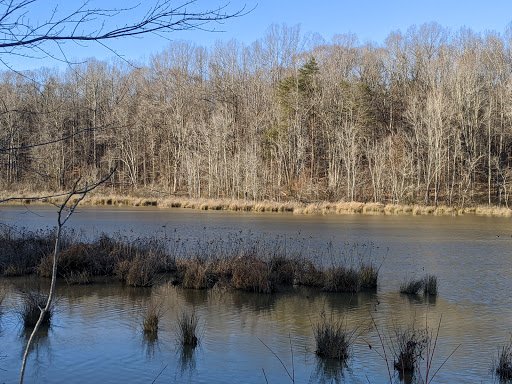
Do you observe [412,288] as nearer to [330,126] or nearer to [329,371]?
[329,371]

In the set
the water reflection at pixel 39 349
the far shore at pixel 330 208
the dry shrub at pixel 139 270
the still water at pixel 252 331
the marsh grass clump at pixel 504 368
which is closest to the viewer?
the marsh grass clump at pixel 504 368

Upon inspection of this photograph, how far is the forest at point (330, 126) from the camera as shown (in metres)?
42.3

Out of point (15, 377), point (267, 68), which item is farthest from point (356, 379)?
point (267, 68)

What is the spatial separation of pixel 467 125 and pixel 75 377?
43815 mm

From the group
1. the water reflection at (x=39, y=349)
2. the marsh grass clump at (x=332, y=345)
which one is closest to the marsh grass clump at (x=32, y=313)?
the water reflection at (x=39, y=349)

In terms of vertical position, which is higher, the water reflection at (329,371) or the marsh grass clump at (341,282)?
the marsh grass clump at (341,282)

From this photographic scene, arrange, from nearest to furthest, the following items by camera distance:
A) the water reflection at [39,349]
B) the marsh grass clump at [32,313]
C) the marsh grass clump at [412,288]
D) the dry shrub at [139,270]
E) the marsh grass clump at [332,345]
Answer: the water reflection at [39,349]
the marsh grass clump at [332,345]
the marsh grass clump at [32,313]
the marsh grass clump at [412,288]
the dry shrub at [139,270]

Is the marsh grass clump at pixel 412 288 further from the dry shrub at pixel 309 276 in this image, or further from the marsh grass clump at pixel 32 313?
the marsh grass clump at pixel 32 313

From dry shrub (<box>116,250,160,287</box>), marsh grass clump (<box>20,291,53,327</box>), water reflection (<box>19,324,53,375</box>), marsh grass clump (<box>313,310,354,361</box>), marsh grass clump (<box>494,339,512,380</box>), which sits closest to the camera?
marsh grass clump (<box>494,339,512,380</box>)

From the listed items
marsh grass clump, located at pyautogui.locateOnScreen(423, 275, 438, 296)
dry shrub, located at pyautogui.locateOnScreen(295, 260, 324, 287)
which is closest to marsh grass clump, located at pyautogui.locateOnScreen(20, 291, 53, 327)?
dry shrub, located at pyautogui.locateOnScreen(295, 260, 324, 287)

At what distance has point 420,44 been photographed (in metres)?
53.1

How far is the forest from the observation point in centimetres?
4229

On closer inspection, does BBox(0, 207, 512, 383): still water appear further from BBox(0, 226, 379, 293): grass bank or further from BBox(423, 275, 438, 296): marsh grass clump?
BBox(0, 226, 379, 293): grass bank

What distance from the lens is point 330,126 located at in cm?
4775
